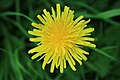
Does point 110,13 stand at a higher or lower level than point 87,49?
higher

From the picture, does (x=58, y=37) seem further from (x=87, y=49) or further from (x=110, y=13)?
(x=87, y=49)

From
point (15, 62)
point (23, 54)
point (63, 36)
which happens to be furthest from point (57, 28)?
point (23, 54)

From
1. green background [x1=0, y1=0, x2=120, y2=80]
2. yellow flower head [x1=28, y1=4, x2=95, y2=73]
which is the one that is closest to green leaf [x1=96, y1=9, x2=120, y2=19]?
green background [x1=0, y1=0, x2=120, y2=80]

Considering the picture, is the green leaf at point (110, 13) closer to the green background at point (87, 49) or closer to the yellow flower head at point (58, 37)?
the green background at point (87, 49)

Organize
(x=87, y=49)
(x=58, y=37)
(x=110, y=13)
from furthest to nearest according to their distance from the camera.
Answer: (x=87, y=49) < (x=110, y=13) < (x=58, y=37)

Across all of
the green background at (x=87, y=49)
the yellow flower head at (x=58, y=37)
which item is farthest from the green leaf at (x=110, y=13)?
the yellow flower head at (x=58, y=37)

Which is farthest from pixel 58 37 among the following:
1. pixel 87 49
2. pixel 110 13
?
pixel 87 49

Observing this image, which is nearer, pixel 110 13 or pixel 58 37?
pixel 58 37

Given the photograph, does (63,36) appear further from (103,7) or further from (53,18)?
(103,7)
